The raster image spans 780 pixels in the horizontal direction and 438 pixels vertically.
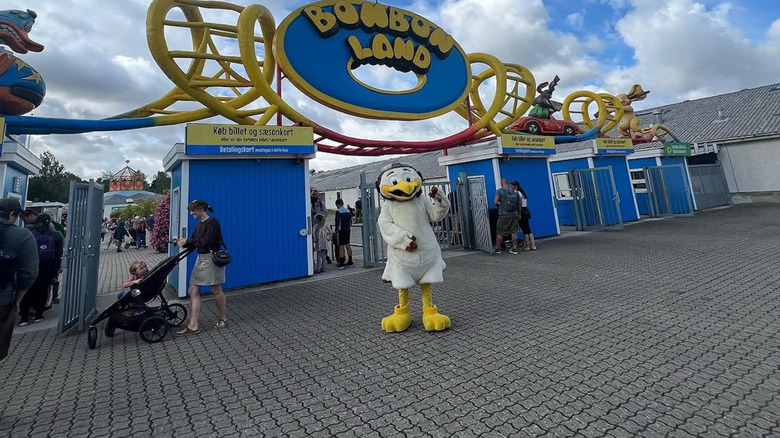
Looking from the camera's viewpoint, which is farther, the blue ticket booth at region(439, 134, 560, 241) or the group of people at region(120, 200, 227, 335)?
the blue ticket booth at region(439, 134, 560, 241)

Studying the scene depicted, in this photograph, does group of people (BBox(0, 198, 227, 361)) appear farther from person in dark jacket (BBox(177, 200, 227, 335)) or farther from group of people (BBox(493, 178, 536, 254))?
group of people (BBox(493, 178, 536, 254))

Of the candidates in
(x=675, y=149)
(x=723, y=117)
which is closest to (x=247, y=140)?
(x=675, y=149)

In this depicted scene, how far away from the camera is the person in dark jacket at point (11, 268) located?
2473mm

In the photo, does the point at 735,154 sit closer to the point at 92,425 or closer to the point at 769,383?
the point at 769,383

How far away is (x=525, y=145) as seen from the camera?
34.2 ft

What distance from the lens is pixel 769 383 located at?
91.6 inches

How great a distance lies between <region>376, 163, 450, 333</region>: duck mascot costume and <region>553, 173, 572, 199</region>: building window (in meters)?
11.4

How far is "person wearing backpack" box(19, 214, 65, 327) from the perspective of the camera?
4891mm

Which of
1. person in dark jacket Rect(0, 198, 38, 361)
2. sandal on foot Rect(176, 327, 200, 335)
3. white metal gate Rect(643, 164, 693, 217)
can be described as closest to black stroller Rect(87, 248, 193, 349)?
sandal on foot Rect(176, 327, 200, 335)

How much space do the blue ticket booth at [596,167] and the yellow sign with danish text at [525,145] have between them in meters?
2.45

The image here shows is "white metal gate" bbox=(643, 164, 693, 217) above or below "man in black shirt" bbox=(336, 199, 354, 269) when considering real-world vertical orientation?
above

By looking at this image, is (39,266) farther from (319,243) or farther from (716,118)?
(716,118)

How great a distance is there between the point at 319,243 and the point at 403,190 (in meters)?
4.70

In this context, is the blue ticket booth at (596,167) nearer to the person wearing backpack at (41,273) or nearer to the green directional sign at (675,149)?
the green directional sign at (675,149)
